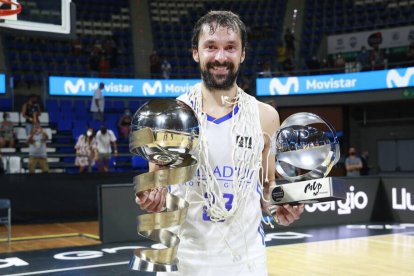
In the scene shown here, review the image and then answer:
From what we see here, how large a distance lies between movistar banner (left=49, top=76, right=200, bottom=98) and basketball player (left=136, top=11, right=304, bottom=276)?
12.7 metres

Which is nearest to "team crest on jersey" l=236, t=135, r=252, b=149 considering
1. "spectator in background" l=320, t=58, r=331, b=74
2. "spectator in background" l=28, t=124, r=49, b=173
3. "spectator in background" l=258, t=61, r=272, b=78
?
"spectator in background" l=28, t=124, r=49, b=173

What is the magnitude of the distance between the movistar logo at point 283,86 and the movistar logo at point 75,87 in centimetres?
570

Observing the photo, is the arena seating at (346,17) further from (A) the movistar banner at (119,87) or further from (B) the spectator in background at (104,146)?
(B) the spectator in background at (104,146)

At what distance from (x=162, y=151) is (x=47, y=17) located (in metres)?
6.05

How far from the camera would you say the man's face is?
2.02 meters

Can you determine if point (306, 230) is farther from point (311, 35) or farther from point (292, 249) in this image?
point (311, 35)

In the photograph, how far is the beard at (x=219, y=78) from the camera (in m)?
2.04

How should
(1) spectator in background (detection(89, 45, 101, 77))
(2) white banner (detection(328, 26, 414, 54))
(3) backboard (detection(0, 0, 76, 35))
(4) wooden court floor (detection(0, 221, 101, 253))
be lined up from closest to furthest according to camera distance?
(3) backboard (detection(0, 0, 76, 35))
(4) wooden court floor (detection(0, 221, 101, 253))
(1) spectator in background (detection(89, 45, 101, 77))
(2) white banner (detection(328, 26, 414, 54))

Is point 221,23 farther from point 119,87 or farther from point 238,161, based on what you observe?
point 119,87

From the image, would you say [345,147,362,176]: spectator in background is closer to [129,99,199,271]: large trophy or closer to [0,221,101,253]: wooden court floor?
[0,221,101,253]: wooden court floor

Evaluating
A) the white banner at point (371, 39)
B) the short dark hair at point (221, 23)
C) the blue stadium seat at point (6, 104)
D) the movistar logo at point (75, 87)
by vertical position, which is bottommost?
the short dark hair at point (221, 23)

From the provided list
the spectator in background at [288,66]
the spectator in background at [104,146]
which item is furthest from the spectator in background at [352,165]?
the spectator in background at [104,146]

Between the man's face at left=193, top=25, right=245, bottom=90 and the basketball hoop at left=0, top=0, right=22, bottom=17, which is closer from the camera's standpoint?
the man's face at left=193, top=25, right=245, bottom=90

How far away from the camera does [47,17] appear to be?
23.5ft
